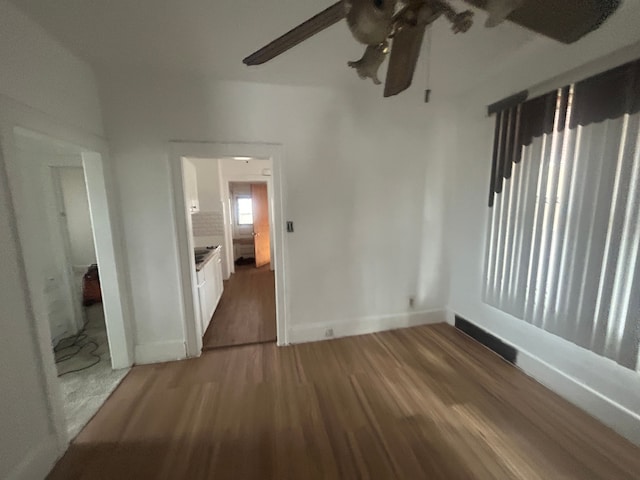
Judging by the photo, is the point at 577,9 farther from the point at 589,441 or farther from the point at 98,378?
the point at 98,378

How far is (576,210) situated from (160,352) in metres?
3.50

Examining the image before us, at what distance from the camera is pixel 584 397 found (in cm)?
180

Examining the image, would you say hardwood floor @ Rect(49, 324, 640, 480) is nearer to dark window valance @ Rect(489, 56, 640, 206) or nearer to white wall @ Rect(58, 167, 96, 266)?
dark window valance @ Rect(489, 56, 640, 206)

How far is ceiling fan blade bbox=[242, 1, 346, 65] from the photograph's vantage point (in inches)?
38.0

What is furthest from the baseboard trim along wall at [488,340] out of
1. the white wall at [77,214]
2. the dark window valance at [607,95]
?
the white wall at [77,214]

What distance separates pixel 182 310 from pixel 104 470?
3.81 ft

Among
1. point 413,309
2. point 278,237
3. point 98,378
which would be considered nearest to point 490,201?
point 413,309

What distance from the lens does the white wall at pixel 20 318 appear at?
1.26 m

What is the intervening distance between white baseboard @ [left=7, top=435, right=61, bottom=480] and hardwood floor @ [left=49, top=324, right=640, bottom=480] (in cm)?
7

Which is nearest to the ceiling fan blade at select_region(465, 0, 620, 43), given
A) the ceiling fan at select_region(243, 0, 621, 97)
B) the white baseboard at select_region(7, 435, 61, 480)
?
the ceiling fan at select_region(243, 0, 621, 97)

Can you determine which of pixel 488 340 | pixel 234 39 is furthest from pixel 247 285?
pixel 234 39

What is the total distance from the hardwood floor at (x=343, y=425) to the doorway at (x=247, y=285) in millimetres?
471

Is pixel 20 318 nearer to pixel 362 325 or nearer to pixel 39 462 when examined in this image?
pixel 39 462

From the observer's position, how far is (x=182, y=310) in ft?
7.99
